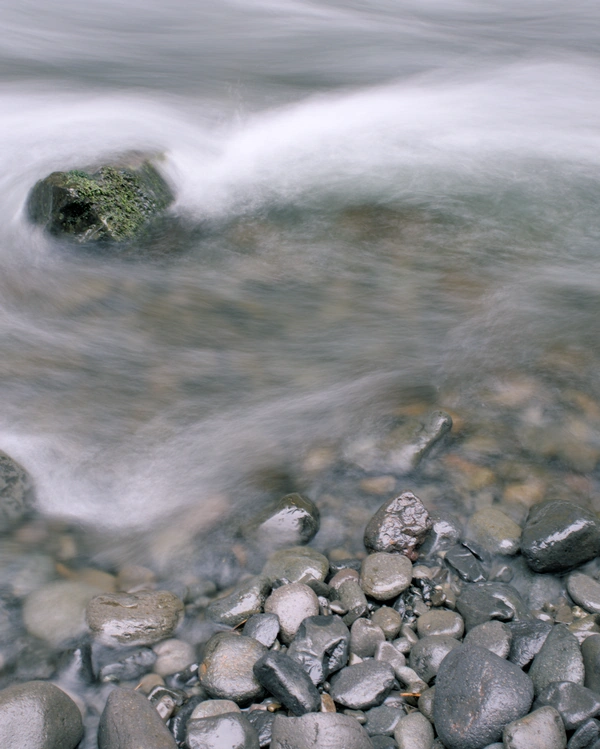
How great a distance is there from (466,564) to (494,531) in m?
0.27

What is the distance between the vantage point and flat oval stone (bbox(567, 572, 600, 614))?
123 inches

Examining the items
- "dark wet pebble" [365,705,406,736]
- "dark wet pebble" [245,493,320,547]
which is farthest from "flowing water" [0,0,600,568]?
"dark wet pebble" [365,705,406,736]

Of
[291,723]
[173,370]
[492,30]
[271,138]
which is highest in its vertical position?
[492,30]

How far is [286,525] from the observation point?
11.8 feet

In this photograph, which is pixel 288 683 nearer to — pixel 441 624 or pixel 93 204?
pixel 441 624

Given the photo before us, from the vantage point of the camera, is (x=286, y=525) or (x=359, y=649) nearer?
(x=359, y=649)

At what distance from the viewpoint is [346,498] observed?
381cm

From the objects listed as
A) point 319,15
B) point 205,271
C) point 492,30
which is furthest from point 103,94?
point 492,30

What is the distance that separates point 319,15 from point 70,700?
40.0ft

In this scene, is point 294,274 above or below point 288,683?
above

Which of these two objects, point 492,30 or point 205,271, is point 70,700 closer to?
point 205,271

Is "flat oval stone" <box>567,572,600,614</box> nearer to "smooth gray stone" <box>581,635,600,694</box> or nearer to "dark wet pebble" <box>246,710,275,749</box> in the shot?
"smooth gray stone" <box>581,635,600,694</box>

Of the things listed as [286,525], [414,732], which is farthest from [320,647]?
[286,525]

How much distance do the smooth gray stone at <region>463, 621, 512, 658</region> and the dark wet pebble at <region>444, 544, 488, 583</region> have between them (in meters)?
0.39
